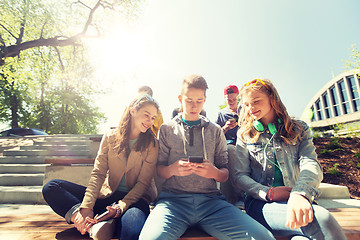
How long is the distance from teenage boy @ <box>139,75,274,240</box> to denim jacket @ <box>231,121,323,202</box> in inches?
7.8

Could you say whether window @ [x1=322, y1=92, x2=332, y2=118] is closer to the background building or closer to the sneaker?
the background building

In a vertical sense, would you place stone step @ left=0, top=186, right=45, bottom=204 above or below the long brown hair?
below

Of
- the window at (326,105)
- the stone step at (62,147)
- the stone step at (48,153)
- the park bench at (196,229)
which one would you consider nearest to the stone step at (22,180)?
the stone step at (48,153)

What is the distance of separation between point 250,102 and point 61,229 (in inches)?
91.1

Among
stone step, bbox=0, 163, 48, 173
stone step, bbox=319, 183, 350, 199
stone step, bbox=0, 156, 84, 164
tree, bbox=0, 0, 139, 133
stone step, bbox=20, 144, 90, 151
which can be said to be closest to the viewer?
stone step, bbox=319, 183, 350, 199

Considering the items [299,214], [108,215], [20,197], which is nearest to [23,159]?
[20,197]

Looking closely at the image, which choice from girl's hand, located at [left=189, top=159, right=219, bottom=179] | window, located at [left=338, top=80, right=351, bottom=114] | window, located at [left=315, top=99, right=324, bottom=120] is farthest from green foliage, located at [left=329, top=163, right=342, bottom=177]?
window, located at [left=315, top=99, right=324, bottom=120]

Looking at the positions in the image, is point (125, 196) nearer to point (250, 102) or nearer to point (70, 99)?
point (250, 102)

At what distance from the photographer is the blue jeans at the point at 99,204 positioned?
1544 mm

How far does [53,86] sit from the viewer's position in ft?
65.3

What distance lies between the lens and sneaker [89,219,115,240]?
4.84 ft

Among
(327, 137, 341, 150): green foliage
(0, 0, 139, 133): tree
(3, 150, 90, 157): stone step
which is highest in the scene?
(0, 0, 139, 133): tree

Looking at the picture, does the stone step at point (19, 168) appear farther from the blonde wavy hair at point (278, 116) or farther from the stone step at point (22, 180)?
the blonde wavy hair at point (278, 116)

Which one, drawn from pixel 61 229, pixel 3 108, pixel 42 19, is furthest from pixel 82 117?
pixel 61 229
